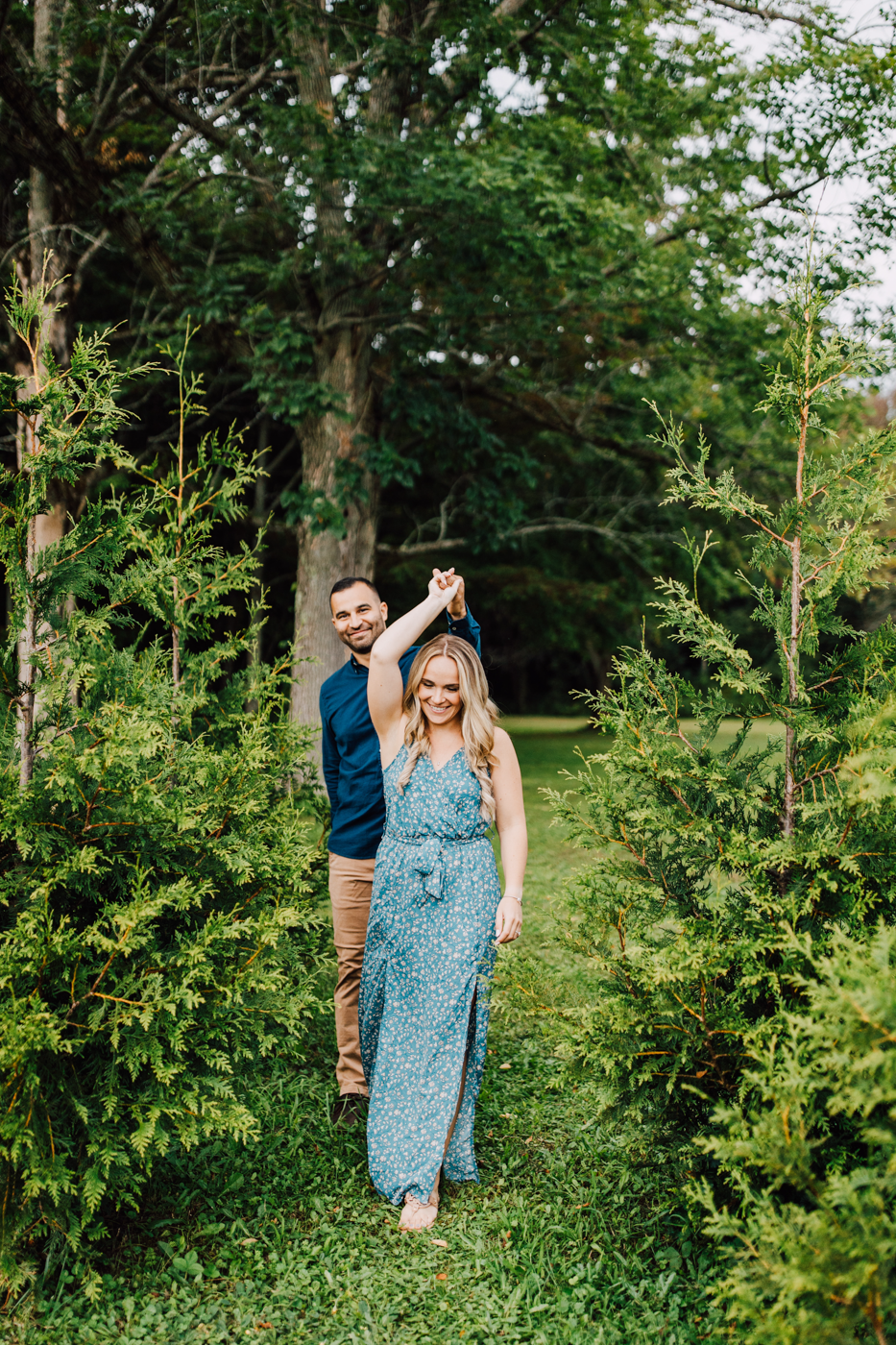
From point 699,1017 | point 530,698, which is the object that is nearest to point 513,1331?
point 699,1017

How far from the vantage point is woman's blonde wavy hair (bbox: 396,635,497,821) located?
12.7 feet

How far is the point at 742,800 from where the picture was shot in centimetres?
326

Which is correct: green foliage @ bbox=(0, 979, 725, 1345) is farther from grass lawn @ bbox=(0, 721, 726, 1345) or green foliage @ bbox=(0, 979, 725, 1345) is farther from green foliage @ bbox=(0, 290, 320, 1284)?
green foliage @ bbox=(0, 290, 320, 1284)

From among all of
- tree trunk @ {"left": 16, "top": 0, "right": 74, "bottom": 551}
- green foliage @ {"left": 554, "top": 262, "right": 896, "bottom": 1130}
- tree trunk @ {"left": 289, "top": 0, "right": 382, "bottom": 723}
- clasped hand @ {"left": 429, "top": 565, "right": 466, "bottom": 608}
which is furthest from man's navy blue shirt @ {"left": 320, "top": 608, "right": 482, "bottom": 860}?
tree trunk @ {"left": 289, "top": 0, "right": 382, "bottom": 723}

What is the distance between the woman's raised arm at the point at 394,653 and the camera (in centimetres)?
376

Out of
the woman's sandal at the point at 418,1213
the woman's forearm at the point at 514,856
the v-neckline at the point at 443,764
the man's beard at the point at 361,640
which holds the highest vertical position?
the man's beard at the point at 361,640

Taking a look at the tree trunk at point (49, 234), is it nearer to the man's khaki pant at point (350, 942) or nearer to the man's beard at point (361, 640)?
the man's beard at point (361, 640)

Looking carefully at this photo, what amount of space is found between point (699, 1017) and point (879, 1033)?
91 cm

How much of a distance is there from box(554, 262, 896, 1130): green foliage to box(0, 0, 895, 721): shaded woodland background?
17.7 feet

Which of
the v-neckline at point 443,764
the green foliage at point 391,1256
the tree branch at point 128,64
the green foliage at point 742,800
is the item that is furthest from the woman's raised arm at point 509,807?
Result: the tree branch at point 128,64

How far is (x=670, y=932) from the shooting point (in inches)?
128

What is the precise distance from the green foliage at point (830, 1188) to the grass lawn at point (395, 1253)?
35.5 inches

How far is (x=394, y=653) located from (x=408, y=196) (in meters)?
7.81

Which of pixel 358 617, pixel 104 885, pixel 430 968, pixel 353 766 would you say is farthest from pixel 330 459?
pixel 104 885
